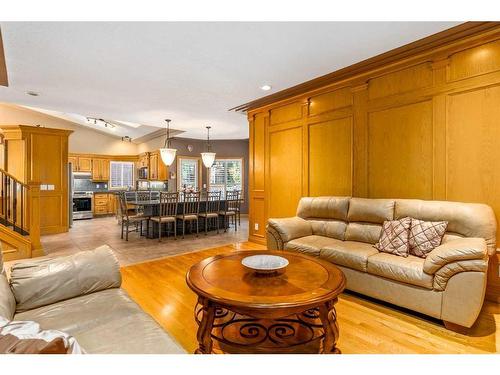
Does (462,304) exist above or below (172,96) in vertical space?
below

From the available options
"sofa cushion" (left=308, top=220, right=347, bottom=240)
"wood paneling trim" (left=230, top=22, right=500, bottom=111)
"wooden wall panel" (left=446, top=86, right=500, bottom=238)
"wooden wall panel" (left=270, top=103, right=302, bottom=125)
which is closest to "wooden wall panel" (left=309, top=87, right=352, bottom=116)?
"wood paneling trim" (left=230, top=22, right=500, bottom=111)

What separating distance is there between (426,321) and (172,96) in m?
4.43

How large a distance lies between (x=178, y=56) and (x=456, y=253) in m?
3.28

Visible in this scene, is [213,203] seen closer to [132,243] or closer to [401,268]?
[132,243]

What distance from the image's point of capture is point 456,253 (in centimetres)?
197

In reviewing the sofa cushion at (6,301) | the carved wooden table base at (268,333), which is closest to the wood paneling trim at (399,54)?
the carved wooden table base at (268,333)

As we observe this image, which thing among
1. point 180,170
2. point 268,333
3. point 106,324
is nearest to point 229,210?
point 180,170

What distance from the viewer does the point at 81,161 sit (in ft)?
29.8

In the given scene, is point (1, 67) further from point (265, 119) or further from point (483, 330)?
point (483, 330)

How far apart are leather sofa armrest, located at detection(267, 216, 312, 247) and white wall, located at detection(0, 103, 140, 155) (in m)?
8.14

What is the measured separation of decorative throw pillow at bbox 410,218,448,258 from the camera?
242 cm
